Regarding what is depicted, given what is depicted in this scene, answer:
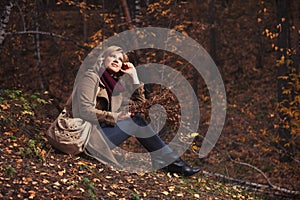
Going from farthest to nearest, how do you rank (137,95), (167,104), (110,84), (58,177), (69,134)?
(137,95) → (167,104) → (110,84) → (69,134) → (58,177)

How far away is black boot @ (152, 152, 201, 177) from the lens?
6.21 m

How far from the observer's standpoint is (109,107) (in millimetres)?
5980

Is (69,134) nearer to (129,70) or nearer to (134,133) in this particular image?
(134,133)

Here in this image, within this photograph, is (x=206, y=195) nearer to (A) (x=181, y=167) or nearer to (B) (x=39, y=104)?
(A) (x=181, y=167)

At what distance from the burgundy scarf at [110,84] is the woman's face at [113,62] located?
0.08 metres

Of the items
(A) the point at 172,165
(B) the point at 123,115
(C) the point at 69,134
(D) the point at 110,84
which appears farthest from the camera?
(A) the point at 172,165

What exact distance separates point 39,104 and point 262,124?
7.55 m

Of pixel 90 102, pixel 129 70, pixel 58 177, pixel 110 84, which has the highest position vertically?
pixel 129 70

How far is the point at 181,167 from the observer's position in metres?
6.36

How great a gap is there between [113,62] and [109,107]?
22.4 inches

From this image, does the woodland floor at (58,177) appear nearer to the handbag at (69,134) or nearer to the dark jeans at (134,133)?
the handbag at (69,134)

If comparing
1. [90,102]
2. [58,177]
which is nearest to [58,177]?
[58,177]

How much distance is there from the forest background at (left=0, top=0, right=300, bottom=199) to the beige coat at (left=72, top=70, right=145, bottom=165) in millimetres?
198

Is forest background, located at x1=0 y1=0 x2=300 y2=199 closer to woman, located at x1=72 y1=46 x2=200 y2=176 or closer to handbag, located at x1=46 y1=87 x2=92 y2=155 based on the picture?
handbag, located at x1=46 y1=87 x2=92 y2=155
